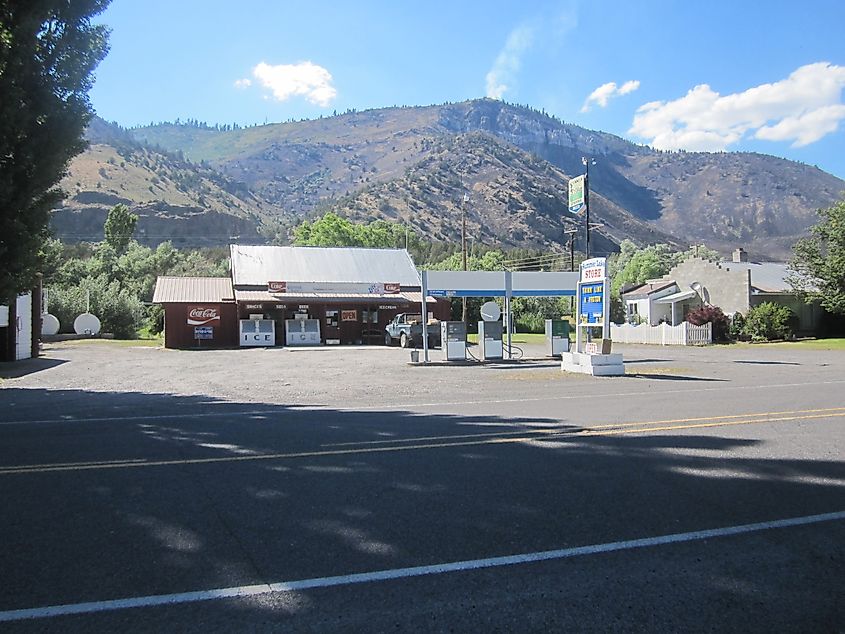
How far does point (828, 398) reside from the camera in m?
13.8

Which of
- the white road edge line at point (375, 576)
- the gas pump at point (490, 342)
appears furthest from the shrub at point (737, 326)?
the white road edge line at point (375, 576)

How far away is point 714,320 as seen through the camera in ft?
131

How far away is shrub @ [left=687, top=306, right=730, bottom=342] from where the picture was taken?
39.8m

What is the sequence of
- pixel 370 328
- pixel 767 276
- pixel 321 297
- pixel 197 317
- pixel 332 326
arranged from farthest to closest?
1. pixel 767 276
2. pixel 370 328
3. pixel 332 326
4. pixel 321 297
5. pixel 197 317

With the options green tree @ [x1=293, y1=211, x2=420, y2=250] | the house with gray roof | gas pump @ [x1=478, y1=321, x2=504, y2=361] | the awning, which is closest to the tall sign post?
gas pump @ [x1=478, y1=321, x2=504, y2=361]

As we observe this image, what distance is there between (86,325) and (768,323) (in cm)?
4459

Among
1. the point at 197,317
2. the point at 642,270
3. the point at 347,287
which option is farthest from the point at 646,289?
the point at 197,317

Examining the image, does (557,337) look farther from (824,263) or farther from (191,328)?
(824,263)

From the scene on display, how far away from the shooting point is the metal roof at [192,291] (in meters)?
42.2

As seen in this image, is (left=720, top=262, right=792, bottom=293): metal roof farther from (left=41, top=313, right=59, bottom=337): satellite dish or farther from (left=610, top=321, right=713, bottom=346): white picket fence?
(left=41, top=313, right=59, bottom=337): satellite dish

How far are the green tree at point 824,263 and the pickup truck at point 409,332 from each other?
24576 millimetres

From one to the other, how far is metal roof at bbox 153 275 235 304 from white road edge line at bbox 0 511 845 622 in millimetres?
39309

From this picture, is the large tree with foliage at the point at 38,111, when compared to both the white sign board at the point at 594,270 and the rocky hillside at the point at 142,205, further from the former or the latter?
the rocky hillside at the point at 142,205

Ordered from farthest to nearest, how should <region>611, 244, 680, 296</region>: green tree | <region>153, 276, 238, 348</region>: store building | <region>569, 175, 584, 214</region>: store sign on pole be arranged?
<region>611, 244, 680, 296</region>: green tree, <region>153, 276, 238, 348</region>: store building, <region>569, 175, 584, 214</region>: store sign on pole
